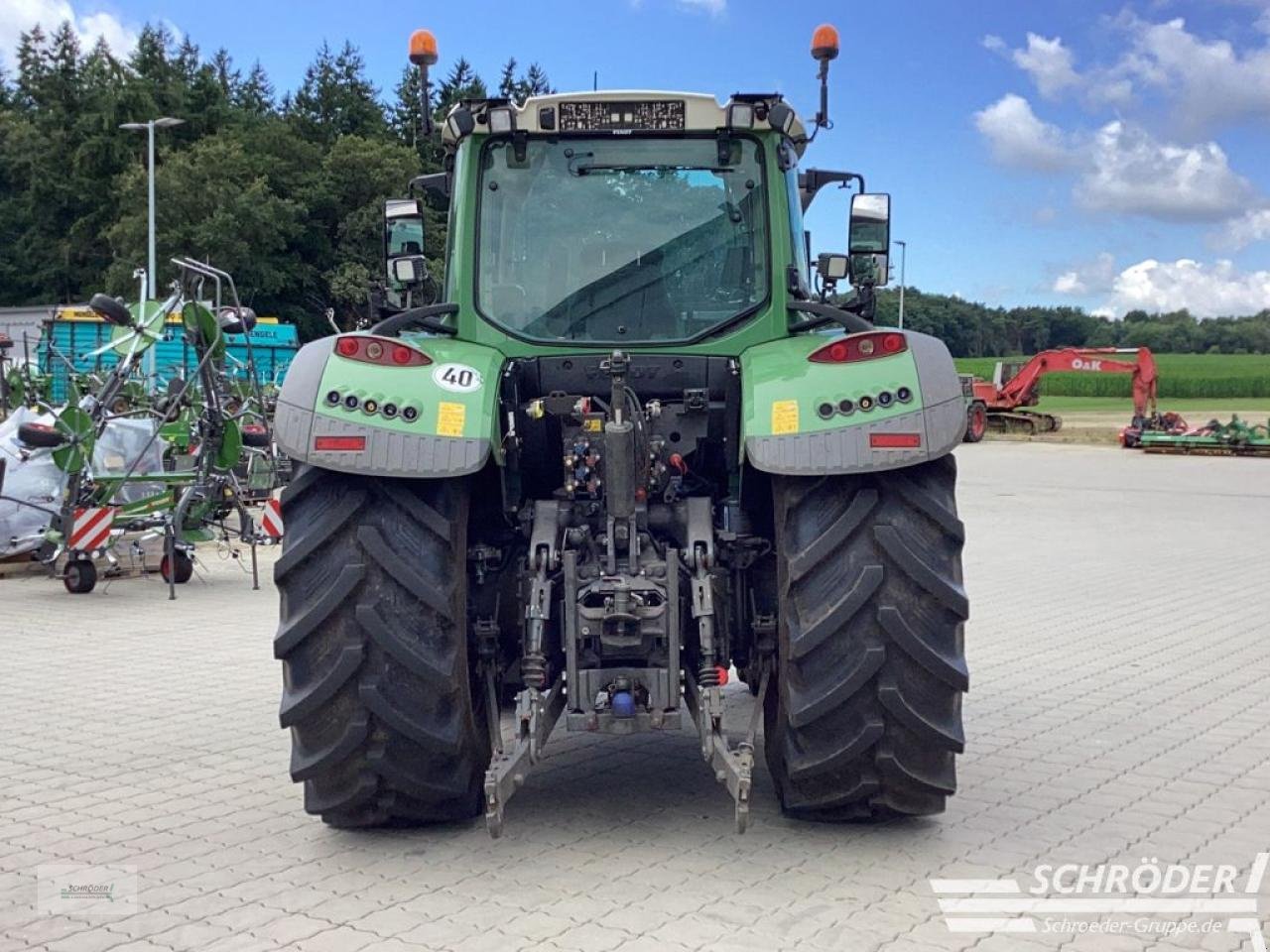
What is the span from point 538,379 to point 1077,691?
399cm

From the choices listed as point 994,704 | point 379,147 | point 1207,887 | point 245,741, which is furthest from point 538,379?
point 379,147

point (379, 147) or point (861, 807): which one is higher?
point (379, 147)

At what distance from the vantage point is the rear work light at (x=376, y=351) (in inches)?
191

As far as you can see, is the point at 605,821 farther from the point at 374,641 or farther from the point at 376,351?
the point at 376,351

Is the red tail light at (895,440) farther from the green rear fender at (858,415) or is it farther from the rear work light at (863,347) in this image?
the rear work light at (863,347)

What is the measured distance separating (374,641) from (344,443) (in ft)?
2.17

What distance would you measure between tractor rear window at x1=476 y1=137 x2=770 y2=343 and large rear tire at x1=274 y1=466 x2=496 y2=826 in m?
1.04

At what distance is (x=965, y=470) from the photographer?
87.4 ft

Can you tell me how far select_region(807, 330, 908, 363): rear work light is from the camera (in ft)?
15.5

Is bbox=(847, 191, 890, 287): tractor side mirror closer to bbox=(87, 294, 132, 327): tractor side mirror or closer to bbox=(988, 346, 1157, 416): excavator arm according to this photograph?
bbox=(87, 294, 132, 327): tractor side mirror

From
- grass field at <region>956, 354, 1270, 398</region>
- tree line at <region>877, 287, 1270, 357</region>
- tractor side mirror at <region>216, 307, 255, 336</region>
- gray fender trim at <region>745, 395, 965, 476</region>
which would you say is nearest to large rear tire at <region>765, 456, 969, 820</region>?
gray fender trim at <region>745, 395, 965, 476</region>

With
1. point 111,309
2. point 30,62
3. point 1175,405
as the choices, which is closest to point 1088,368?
point 1175,405

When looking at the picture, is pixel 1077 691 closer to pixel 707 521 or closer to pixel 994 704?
pixel 994 704

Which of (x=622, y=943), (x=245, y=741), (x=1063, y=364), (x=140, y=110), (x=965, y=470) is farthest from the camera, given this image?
(x=140, y=110)
